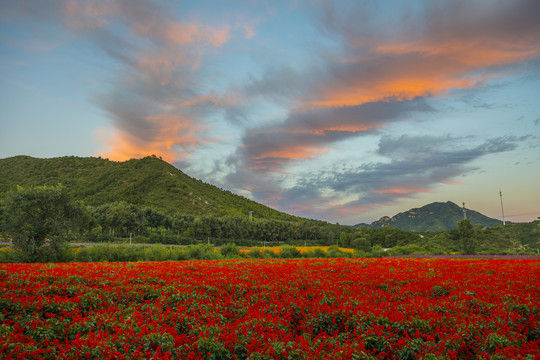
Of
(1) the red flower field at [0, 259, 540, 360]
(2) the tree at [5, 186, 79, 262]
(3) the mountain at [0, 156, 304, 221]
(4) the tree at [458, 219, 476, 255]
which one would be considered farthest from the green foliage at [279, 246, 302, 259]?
(3) the mountain at [0, 156, 304, 221]

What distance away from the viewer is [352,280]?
14008 millimetres

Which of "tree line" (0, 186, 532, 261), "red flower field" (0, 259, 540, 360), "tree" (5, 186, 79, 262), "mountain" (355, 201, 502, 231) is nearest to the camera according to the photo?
"red flower field" (0, 259, 540, 360)

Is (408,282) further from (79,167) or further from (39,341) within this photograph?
(79,167)

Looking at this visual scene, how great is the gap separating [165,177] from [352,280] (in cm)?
9770

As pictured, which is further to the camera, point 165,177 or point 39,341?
point 165,177

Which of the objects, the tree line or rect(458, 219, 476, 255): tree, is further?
rect(458, 219, 476, 255): tree

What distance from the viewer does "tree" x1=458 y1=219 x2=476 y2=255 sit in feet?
136

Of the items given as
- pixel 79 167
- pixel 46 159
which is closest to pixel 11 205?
pixel 79 167

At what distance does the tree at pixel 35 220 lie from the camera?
24.8 m

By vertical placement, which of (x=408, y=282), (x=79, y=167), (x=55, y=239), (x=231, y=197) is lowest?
(x=408, y=282)

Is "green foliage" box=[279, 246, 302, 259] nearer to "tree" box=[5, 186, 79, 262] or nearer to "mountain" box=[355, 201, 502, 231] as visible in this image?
"tree" box=[5, 186, 79, 262]

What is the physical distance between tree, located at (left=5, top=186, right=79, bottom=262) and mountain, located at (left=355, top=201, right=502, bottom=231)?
136266 millimetres

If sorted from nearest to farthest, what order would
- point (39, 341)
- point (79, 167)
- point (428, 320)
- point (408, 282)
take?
point (39, 341)
point (428, 320)
point (408, 282)
point (79, 167)

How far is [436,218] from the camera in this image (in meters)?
156
